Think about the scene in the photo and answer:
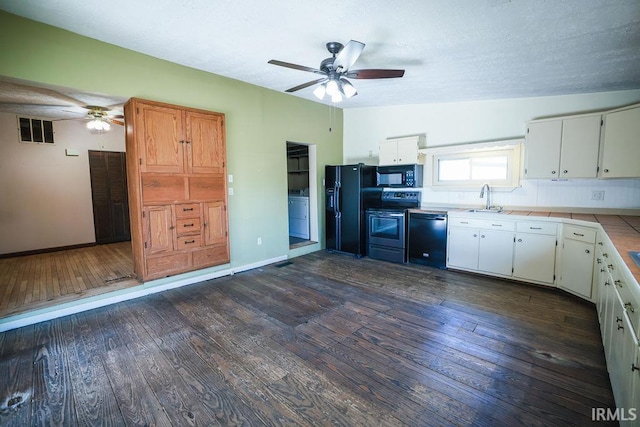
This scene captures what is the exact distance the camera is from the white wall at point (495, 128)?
11.5ft

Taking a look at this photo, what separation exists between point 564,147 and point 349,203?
3.00 m

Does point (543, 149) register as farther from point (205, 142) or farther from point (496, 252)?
point (205, 142)

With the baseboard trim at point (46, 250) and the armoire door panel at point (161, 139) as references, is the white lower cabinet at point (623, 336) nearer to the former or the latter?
the armoire door panel at point (161, 139)

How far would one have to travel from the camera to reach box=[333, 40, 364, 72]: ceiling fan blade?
2.31 metres

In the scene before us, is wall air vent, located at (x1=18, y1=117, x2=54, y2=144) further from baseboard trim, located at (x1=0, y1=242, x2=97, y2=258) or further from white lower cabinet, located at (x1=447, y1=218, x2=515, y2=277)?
white lower cabinet, located at (x1=447, y1=218, x2=515, y2=277)

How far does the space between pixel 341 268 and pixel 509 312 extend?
2.21 meters

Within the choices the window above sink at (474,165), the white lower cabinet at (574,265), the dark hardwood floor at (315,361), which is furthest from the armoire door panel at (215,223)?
the window above sink at (474,165)

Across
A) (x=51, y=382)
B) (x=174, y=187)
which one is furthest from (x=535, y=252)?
(x=51, y=382)

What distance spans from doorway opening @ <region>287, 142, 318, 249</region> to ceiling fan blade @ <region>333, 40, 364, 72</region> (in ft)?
8.28

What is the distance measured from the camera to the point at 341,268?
439 centimetres

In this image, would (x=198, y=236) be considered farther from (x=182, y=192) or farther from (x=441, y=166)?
(x=441, y=166)

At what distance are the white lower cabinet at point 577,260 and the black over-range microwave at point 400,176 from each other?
2091 millimetres

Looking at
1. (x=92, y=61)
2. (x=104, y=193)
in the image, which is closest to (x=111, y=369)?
(x=92, y=61)

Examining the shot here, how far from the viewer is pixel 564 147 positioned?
3.50m
